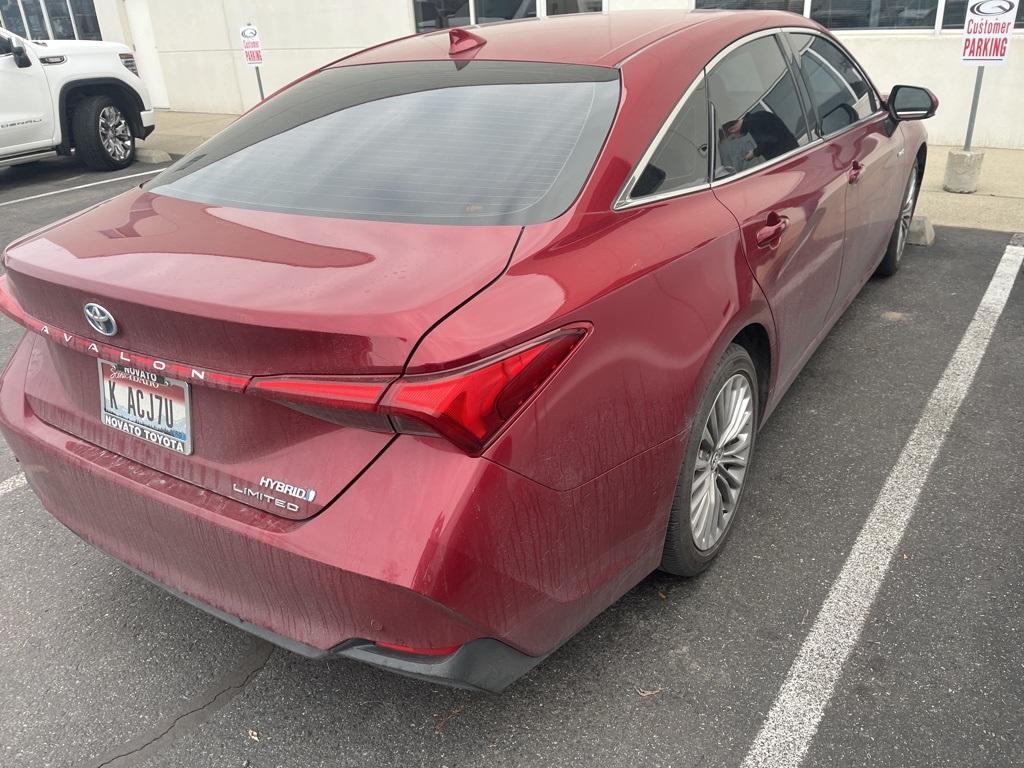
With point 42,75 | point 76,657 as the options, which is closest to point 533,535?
point 76,657

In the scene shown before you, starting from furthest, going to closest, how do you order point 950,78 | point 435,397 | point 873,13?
point 873,13 → point 950,78 → point 435,397

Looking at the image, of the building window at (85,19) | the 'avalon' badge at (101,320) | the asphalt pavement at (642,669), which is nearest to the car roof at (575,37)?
the 'avalon' badge at (101,320)

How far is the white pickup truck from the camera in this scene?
9133 millimetres

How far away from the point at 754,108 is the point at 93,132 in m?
9.15

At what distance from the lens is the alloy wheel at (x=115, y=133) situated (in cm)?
1016

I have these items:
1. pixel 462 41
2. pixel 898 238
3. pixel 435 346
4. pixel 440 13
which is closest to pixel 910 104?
pixel 898 238

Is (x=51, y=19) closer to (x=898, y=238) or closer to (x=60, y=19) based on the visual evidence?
(x=60, y=19)

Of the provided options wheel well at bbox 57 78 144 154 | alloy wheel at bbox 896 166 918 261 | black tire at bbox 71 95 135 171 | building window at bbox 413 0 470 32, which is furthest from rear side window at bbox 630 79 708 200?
building window at bbox 413 0 470 32

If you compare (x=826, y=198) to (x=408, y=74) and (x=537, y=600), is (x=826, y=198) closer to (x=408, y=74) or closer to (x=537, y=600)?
(x=408, y=74)

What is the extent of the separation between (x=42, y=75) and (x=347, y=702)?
366 inches

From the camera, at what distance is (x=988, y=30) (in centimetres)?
643

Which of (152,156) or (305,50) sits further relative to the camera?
(305,50)

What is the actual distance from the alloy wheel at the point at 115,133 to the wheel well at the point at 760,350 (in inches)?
372

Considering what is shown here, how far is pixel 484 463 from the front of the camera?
5.76 ft
